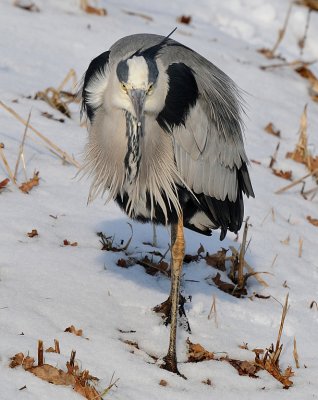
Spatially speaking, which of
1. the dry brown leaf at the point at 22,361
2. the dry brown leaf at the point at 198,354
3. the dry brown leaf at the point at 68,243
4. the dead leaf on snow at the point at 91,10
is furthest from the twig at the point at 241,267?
the dead leaf on snow at the point at 91,10

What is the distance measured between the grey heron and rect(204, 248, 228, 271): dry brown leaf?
21.2 inches

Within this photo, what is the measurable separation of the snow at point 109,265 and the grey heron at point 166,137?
11.1 inches

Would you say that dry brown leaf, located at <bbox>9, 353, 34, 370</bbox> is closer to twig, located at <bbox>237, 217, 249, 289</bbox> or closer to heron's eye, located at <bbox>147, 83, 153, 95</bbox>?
heron's eye, located at <bbox>147, 83, 153, 95</bbox>

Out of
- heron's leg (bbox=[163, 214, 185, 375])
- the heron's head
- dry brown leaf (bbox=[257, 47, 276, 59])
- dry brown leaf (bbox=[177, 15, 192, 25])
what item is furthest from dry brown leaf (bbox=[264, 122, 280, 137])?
the heron's head

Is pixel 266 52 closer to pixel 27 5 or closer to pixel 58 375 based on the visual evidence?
pixel 27 5

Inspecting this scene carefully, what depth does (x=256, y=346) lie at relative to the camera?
5.00 meters

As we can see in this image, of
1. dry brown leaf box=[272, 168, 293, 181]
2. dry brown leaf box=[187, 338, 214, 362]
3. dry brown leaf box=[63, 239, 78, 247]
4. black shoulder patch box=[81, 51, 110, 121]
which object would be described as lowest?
dry brown leaf box=[187, 338, 214, 362]

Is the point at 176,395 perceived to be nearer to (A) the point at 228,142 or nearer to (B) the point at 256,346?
(B) the point at 256,346

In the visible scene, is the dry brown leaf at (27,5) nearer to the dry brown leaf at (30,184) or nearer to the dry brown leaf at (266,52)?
the dry brown leaf at (266,52)

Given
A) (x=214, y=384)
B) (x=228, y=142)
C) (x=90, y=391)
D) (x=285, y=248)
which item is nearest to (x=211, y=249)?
Answer: (x=285, y=248)

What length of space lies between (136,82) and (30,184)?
6.58 ft

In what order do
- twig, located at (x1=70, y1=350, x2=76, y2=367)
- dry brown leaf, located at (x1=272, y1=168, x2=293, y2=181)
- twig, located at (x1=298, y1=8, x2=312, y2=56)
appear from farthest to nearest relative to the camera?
twig, located at (x1=298, y1=8, x2=312, y2=56) → dry brown leaf, located at (x1=272, y1=168, x2=293, y2=181) → twig, located at (x1=70, y1=350, x2=76, y2=367)

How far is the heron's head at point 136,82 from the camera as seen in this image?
4207 mm

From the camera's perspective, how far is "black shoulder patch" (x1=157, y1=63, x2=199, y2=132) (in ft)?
14.9
